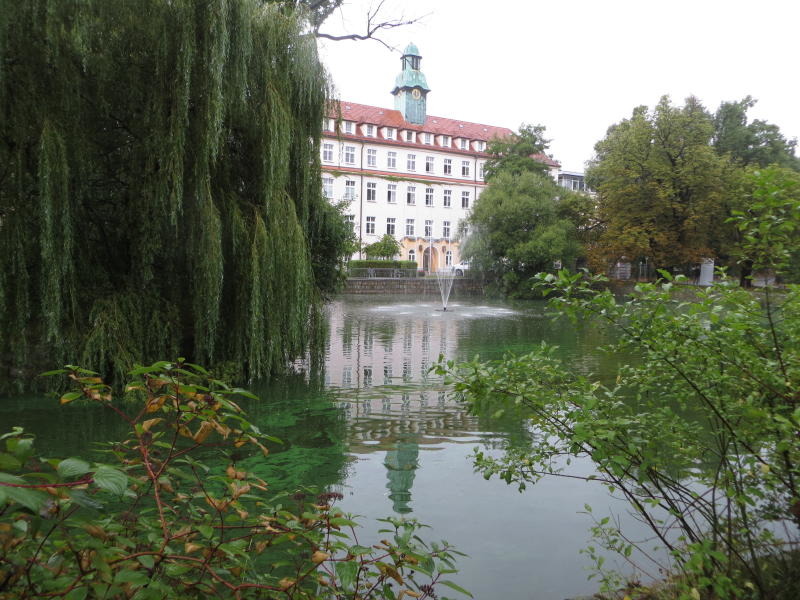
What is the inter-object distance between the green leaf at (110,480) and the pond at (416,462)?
2.27 metres

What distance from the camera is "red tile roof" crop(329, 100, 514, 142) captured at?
5169 cm

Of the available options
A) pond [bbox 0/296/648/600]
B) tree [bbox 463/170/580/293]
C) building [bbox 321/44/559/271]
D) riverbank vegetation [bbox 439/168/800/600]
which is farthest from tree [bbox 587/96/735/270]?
riverbank vegetation [bbox 439/168/800/600]

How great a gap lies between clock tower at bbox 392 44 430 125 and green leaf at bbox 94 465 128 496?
56559mm

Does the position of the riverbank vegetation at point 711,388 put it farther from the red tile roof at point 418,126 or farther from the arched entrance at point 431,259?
the arched entrance at point 431,259

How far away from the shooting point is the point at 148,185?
7777 mm

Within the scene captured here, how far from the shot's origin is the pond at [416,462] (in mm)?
4219

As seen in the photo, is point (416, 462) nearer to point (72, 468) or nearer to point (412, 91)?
point (72, 468)

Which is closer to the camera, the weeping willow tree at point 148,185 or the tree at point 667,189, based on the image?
the weeping willow tree at point 148,185

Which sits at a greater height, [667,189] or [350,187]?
[350,187]

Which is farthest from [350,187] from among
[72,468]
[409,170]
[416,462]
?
[72,468]

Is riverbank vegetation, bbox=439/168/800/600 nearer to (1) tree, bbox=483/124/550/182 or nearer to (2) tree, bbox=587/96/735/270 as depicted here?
(2) tree, bbox=587/96/735/270

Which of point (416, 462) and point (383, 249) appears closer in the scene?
point (416, 462)

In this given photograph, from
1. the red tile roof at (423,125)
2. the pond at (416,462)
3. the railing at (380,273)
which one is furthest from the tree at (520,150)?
the pond at (416,462)

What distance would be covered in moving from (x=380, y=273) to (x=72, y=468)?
3990 centimetres
